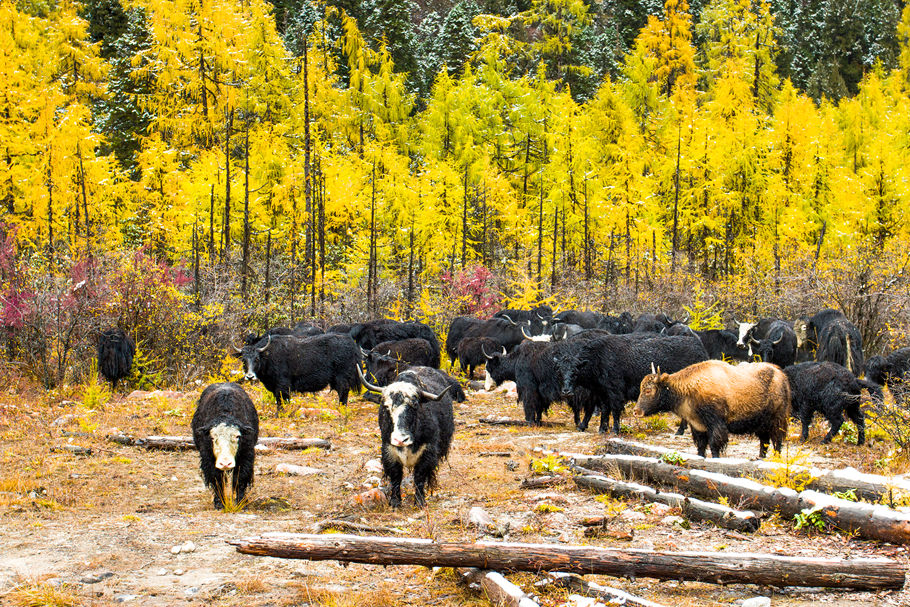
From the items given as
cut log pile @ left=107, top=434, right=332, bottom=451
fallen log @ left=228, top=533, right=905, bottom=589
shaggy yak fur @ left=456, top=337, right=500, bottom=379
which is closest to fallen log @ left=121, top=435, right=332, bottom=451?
cut log pile @ left=107, top=434, right=332, bottom=451

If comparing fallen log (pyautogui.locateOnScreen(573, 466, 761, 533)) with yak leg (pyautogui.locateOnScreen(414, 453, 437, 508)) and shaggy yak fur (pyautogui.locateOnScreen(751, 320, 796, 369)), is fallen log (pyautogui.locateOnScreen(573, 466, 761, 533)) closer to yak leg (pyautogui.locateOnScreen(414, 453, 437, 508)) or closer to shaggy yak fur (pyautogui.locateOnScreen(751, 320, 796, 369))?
yak leg (pyautogui.locateOnScreen(414, 453, 437, 508))

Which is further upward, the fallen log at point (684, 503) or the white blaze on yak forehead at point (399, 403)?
the white blaze on yak forehead at point (399, 403)

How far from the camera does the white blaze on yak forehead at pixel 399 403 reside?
802 cm

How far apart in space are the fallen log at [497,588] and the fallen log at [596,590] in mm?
293

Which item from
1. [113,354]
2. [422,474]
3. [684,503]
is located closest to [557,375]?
[422,474]

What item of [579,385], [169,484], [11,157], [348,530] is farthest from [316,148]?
[348,530]

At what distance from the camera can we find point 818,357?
1575 centimetres

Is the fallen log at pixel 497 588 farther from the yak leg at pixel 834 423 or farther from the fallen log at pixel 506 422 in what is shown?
the fallen log at pixel 506 422

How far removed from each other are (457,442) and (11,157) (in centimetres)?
2142

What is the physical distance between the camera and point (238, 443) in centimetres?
852

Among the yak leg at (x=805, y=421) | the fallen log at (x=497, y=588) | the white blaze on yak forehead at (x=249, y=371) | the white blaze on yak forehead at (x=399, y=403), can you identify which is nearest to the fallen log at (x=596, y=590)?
the fallen log at (x=497, y=588)

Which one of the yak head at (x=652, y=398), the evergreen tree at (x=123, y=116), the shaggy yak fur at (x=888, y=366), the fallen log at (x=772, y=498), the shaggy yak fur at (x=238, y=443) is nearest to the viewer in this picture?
the fallen log at (x=772, y=498)

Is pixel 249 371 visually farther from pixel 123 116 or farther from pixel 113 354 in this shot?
pixel 123 116

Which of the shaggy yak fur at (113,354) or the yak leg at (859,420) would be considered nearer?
the yak leg at (859,420)
